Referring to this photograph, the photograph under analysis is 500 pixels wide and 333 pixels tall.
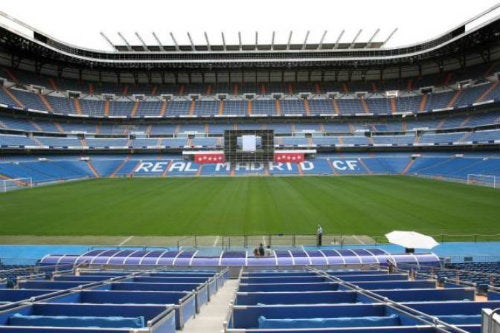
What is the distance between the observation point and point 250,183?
47.1 meters

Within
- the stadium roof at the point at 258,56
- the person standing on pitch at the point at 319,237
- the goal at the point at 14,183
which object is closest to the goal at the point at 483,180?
the stadium roof at the point at 258,56

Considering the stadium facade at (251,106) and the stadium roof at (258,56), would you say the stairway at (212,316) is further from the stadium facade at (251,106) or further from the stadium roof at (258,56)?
the stadium roof at (258,56)

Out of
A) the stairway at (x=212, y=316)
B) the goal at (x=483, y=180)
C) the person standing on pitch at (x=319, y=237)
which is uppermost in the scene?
the goal at (x=483, y=180)

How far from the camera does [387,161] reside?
206 feet

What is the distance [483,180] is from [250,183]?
2947 centimetres

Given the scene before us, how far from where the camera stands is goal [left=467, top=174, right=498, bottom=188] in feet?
131

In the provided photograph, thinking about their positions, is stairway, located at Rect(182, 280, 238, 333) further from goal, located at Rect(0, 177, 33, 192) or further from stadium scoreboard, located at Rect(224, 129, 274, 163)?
stadium scoreboard, located at Rect(224, 129, 274, 163)

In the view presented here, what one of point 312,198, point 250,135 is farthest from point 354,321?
point 250,135

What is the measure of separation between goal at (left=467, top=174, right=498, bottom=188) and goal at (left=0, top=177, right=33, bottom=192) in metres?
58.3

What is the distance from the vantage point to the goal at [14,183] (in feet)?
135

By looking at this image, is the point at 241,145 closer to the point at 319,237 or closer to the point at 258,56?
the point at 258,56

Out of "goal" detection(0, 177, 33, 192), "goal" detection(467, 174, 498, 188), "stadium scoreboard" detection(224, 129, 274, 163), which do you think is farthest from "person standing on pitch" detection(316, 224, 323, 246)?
"stadium scoreboard" detection(224, 129, 274, 163)

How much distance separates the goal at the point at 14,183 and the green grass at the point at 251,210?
107 inches

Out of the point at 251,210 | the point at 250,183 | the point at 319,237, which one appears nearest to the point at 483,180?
the point at 250,183
